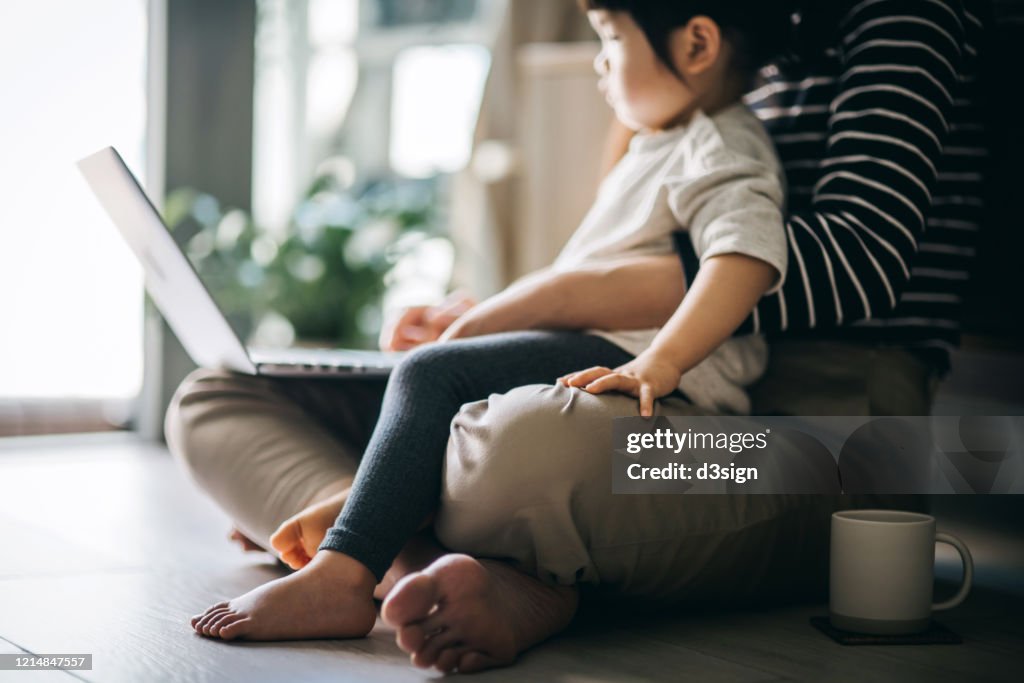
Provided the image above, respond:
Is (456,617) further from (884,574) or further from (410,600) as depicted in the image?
(884,574)

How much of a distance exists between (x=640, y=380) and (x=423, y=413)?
20 cm

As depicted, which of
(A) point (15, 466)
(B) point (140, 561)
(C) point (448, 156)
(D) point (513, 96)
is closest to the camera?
(B) point (140, 561)

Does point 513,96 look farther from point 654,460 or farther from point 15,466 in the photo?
point 654,460

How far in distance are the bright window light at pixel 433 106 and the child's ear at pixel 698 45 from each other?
1.83 metres

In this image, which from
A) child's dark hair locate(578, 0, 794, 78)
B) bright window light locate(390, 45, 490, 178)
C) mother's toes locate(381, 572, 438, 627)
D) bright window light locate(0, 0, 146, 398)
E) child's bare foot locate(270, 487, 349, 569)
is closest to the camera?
mother's toes locate(381, 572, 438, 627)

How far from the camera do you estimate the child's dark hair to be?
124 cm

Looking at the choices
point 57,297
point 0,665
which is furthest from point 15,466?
point 0,665

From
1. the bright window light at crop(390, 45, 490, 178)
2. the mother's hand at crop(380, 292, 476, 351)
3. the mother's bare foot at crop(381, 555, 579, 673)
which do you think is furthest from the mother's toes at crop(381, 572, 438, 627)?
the bright window light at crop(390, 45, 490, 178)

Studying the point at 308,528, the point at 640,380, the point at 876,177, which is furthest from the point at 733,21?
the point at 308,528

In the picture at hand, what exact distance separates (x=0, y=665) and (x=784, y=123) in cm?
100

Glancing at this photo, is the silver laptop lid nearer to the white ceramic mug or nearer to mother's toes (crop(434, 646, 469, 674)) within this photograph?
mother's toes (crop(434, 646, 469, 674))

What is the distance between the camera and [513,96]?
2.47m

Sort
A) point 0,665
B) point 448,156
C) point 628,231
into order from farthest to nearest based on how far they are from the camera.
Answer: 1. point 448,156
2. point 628,231
3. point 0,665

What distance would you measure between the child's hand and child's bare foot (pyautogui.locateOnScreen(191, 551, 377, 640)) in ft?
0.82
